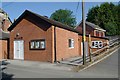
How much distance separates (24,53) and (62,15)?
252ft

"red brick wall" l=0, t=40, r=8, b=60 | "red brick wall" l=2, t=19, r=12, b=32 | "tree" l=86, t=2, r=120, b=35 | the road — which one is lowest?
the road

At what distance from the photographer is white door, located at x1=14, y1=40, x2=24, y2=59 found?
27.2 m

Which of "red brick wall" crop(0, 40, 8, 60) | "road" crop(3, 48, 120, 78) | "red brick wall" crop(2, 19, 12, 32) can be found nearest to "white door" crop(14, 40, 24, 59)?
"red brick wall" crop(0, 40, 8, 60)

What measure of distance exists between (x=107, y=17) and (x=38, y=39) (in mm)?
51712

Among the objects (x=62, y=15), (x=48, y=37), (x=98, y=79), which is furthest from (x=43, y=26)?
(x=62, y=15)

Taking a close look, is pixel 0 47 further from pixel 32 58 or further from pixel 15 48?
pixel 32 58

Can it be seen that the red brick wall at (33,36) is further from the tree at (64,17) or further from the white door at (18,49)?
the tree at (64,17)

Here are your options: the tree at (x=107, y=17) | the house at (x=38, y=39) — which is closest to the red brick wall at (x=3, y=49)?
the house at (x=38, y=39)

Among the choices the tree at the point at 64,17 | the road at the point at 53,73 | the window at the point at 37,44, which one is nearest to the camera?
the road at the point at 53,73

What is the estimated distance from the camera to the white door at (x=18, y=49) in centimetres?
2717

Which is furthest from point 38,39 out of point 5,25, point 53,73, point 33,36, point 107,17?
point 107,17

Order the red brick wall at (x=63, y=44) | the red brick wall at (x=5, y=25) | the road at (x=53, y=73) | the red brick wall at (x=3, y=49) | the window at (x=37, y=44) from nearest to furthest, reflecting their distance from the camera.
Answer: the road at (x=53, y=73) → the window at (x=37, y=44) → the red brick wall at (x=63, y=44) → the red brick wall at (x=3, y=49) → the red brick wall at (x=5, y=25)

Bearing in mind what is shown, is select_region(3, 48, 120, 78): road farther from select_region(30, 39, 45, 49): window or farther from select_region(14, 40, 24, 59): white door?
select_region(14, 40, 24, 59): white door

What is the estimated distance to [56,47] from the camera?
25.5 m
